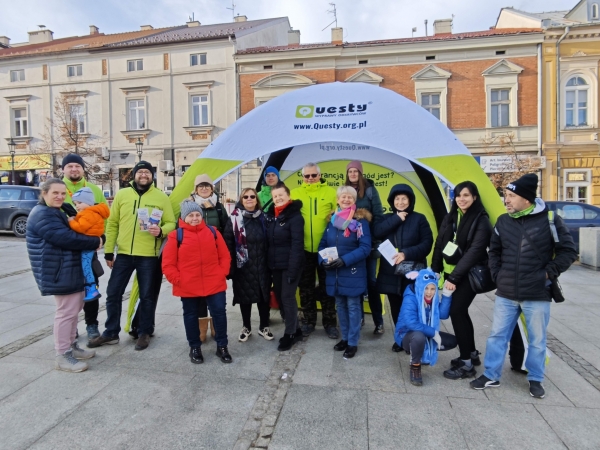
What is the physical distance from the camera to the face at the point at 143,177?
165 inches

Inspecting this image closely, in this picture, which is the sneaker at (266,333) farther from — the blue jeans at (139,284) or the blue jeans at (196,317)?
the blue jeans at (139,284)

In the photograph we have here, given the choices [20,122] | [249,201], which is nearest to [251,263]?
[249,201]

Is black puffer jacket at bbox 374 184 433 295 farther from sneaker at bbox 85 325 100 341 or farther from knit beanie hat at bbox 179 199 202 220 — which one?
sneaker at bbox 85 325 100 341

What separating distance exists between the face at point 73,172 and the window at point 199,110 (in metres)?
19.2

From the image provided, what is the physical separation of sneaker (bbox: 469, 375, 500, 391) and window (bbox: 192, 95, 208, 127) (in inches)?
850

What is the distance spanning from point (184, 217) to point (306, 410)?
2.06 meters

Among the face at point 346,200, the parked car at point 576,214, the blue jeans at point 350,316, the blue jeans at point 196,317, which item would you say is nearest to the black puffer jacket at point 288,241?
the face at point 346,200

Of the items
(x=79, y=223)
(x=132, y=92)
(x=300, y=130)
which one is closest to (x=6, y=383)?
(x=79, y=223)

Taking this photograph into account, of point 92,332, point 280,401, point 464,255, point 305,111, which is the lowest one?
point 280,401

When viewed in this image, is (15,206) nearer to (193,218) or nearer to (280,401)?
(193,218)

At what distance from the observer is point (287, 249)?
4.25 m

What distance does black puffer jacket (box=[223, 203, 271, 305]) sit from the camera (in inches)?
170

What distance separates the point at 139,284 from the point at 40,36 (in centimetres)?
3304

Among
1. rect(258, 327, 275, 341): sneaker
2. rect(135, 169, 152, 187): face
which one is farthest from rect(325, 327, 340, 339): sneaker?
rect(135, 169, 152, 187): face
